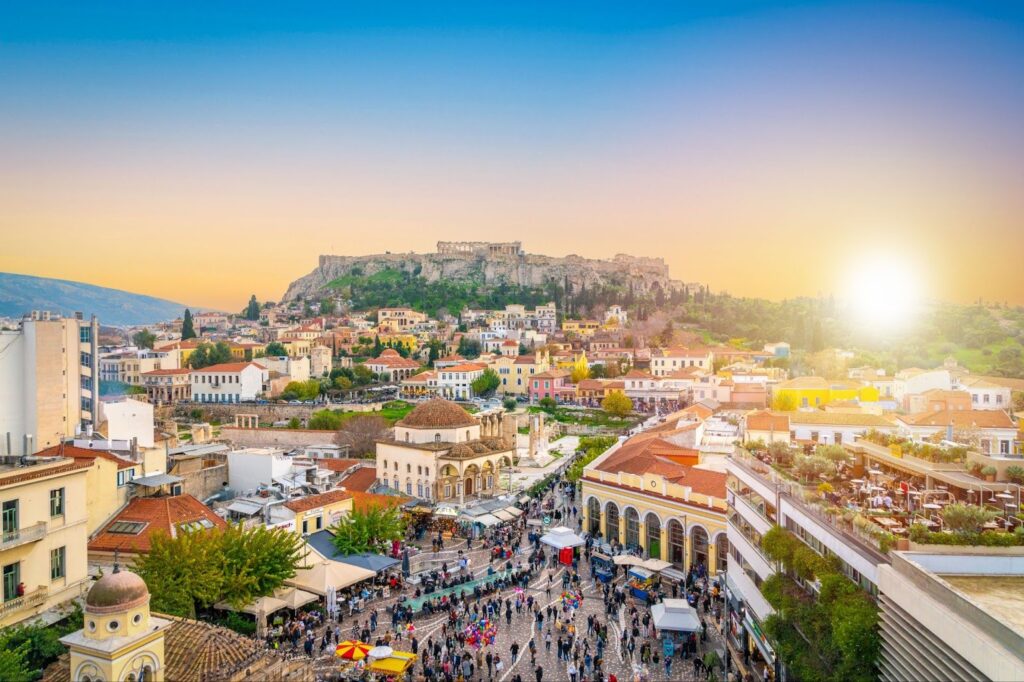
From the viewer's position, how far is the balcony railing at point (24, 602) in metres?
17.4

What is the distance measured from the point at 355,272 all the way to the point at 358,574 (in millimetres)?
140303

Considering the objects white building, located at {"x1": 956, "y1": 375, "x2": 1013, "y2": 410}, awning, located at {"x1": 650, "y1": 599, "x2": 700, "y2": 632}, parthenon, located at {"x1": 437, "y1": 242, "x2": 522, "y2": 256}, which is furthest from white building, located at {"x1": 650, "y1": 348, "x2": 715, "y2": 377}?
parthenon, located at {"x1": 437, "y1": 242, "x2": 522, "y2": 256}

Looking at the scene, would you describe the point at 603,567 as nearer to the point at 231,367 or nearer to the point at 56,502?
the point at 56,502

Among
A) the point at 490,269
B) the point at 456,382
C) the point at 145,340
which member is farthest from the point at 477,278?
the point at 456,382

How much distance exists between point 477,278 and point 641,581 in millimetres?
130695

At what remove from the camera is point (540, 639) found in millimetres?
20266

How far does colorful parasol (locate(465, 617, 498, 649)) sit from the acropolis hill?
124 metres

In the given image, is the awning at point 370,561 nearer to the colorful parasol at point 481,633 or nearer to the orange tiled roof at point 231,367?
the colorful parasol at point 481,633

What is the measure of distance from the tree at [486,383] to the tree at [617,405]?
1381 cm

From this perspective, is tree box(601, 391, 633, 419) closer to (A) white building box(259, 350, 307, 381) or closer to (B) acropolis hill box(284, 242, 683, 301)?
(A) white building box(259, 350, 307, 381)

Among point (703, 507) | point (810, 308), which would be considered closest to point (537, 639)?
point (703, 507)

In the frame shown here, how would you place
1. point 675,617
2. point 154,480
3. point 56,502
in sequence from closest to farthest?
1. point 56,502
2. point 675,617
3. point 154,480

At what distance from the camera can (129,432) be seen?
3030 centimetres

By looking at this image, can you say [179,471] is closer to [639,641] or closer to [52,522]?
[52,522]
